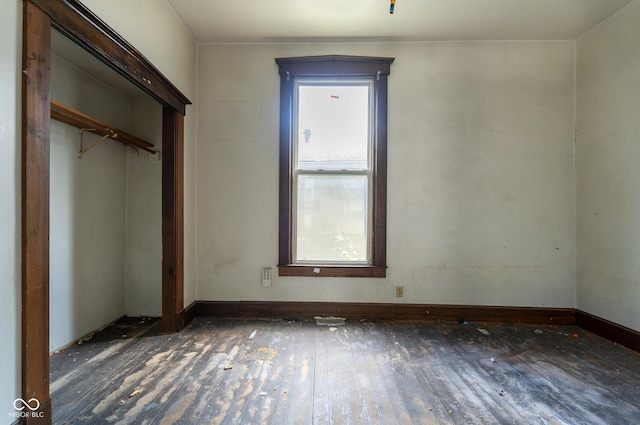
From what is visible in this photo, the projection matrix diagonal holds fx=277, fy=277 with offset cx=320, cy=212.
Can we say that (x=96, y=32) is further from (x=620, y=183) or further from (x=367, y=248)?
(x=620, y=183)

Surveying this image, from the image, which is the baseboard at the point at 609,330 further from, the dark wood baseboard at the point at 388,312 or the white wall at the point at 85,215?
the white wall at the point at 85,215

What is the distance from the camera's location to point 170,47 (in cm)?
236

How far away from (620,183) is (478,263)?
1.30 metres

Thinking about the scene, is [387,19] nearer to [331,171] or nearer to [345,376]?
[331,171]

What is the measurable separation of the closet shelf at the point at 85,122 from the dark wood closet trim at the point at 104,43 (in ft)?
1.47

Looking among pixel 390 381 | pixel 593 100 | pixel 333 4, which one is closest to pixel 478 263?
pixel 390 381

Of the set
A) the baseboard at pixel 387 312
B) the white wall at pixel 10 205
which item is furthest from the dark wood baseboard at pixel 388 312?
the white wall at pixel 10 205

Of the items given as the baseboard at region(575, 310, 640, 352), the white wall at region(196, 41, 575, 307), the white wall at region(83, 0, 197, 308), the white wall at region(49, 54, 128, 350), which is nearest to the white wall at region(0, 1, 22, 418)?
the white wall at region(83, 0, 197, 308)

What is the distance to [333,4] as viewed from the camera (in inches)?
89.9

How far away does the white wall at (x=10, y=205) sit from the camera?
1152 millimetres

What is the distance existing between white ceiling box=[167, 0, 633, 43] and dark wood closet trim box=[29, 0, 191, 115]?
739 millimetres

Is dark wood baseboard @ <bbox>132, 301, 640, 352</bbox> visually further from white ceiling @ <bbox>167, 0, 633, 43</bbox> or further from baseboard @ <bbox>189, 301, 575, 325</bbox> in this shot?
white ceiling @ <bbox>167, 0, 633, 43</bbox>

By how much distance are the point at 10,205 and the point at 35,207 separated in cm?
8

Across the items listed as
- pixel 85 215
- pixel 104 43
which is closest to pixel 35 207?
pixel 104 43
